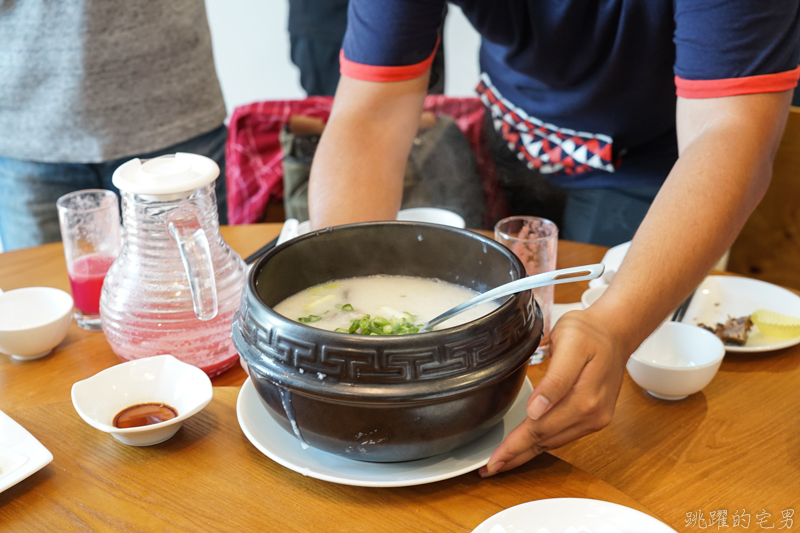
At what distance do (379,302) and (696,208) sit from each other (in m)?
0.58

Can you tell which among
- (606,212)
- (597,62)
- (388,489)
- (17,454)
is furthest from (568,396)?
(606,212)

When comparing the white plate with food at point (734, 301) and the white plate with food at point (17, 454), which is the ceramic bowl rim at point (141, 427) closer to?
the white plate with food at point (17, 454)

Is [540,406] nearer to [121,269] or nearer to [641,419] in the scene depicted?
[641,419]

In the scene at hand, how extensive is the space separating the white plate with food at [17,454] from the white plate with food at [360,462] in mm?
259

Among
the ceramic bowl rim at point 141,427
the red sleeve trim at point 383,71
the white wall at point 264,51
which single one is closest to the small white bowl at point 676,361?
the ceramic bowl rim at point 141,427

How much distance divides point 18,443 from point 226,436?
0.28 meters

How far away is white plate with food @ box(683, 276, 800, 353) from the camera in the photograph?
4.42 ft

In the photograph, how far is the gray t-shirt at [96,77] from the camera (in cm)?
200

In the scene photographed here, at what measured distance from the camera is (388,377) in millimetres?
742

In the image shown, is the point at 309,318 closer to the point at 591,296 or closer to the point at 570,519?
the point at 570,519

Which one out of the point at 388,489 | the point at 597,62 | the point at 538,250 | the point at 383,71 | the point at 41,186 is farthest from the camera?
the point at 41,186

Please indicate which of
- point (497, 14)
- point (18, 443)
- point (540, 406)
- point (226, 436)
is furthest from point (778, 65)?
point (18, 443)

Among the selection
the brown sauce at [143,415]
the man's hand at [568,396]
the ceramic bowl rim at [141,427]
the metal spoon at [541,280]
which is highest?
the metal spoon at [541,280]

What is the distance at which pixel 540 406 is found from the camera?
0.82 meters
